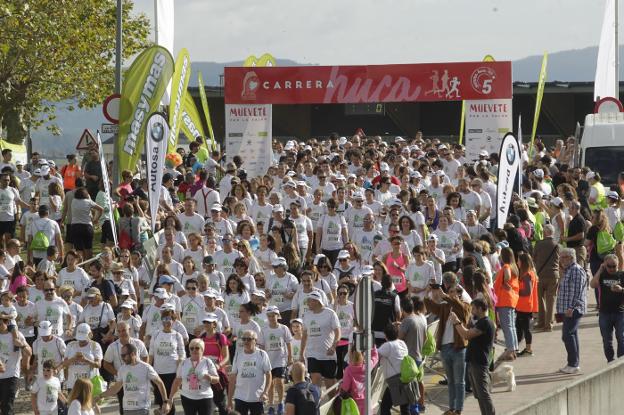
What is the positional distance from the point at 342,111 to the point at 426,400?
47331 mm

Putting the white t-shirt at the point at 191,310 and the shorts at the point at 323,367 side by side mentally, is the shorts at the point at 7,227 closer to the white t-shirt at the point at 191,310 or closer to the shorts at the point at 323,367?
the white t-shirt at the point at 191,310

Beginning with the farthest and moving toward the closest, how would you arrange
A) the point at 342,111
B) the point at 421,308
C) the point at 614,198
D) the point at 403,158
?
the point at 342,111
the point at 403,158
the point at 614,198
the point at 421,308

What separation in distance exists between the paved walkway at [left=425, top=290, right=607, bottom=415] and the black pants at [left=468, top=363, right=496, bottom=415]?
216 mm

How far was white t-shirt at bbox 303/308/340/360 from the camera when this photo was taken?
16.0 meters

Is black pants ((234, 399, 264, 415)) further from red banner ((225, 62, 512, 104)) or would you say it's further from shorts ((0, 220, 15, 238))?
red banner ((225, 62, 512, 104))

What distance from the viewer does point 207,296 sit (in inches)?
639

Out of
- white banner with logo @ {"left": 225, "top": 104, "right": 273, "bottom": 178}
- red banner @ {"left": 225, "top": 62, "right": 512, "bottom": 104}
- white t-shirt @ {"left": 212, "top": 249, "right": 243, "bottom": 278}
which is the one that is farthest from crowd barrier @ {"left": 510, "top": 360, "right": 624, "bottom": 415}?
white banner with logo @ {"left": 225, "top": 104, "right": 273, "bottom": 178}

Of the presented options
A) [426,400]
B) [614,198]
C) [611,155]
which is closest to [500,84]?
[611,155]

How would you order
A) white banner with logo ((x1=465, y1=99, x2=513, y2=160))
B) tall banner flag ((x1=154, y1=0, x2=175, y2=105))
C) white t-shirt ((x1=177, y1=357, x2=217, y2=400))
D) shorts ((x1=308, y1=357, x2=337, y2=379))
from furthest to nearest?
tall banner flag ((x1=154, y1=0, x2=175, y2=105)) < white banner with logo ((x1=465, y1=99, x2=513, y2=160)) < shorts ((x1=308, y1=357, x2=337, y2=379)) < white t-shirt ((x1=177, y1=357, x2=217, y2=400))

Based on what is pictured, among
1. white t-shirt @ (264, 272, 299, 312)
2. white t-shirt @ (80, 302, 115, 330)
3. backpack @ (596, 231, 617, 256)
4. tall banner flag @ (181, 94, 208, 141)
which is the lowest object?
white t-shirt @ (80, 302, 115, 330)

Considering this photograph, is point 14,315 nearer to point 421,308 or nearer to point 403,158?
point 421,308

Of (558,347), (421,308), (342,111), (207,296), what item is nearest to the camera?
(421,308)

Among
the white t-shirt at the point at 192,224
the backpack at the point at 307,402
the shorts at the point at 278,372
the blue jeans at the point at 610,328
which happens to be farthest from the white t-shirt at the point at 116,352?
the blue jeans at the point at 610,328

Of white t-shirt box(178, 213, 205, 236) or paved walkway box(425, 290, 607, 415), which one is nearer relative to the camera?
paved walkway box(425, 290, 607, 415)
